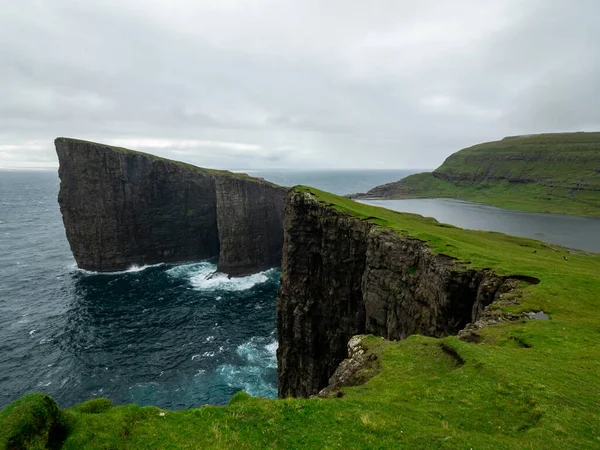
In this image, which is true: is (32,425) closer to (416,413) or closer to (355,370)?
(416,413)

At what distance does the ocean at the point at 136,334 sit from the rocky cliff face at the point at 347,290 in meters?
10.8

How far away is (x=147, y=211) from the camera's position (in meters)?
104

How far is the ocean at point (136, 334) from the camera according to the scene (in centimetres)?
4919

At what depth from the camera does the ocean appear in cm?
4919

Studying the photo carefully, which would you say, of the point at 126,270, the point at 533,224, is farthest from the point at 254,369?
the point at 533,224

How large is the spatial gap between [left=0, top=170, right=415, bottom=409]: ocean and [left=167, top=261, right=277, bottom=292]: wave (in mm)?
270

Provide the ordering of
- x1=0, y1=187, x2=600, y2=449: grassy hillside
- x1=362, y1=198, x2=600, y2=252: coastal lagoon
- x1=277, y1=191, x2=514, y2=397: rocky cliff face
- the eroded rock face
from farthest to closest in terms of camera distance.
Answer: x1=362, y1=198, x2=600, y2=252: coastal lagoon
the eroded rock face
x1=277, y1=191, x2=514, y2=397: rocky cliff face
x1=0, y1=187, x2=600, y2=449: grassy hillside

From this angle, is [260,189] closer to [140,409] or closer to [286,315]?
[286,315]

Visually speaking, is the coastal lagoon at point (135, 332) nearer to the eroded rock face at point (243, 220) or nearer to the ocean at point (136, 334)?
the ocean at point (136, 334)

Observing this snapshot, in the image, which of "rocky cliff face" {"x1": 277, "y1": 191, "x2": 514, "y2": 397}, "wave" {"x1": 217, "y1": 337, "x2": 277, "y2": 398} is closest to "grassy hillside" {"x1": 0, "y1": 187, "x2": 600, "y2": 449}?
"rocky cliff face" {"x1": 277, "y1": 191, "x2": 514, "y2": 397}

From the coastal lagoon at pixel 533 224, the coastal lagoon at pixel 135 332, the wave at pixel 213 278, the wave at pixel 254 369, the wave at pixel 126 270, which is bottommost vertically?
the wave at pixel 254 369

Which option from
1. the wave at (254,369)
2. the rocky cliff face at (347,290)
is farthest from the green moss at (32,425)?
the wave at (254,369)

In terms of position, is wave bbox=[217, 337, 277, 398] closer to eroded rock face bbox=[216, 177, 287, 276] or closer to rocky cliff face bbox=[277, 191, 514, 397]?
rocky cliff face bbox=[277, 191, 514, 397]

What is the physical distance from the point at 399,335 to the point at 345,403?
68.8 ft
